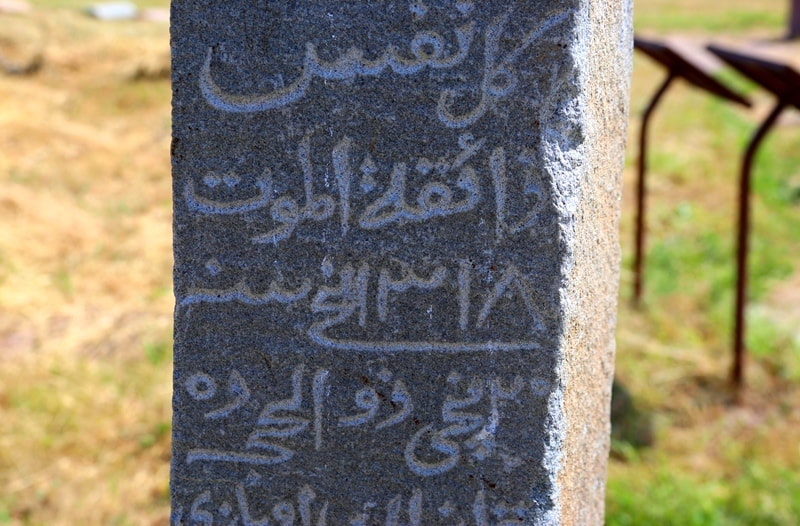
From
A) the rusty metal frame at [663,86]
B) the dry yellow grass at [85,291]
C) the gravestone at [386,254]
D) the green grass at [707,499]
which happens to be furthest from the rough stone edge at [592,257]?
the rusty metal frame at [663,86]

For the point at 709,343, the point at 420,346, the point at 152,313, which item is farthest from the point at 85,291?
the point at 420,346

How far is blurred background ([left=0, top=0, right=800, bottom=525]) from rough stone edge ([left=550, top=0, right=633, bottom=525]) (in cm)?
106

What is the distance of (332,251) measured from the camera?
4.86ft

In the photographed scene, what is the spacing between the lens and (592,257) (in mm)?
1573

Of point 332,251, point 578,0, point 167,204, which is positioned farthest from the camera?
point 167,204

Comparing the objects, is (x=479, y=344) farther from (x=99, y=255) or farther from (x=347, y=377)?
(x=99, y=255)

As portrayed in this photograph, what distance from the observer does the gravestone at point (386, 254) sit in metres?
1.40

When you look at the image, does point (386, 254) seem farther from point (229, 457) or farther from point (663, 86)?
point (663, 86)

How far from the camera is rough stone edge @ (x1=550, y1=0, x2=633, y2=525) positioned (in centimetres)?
145


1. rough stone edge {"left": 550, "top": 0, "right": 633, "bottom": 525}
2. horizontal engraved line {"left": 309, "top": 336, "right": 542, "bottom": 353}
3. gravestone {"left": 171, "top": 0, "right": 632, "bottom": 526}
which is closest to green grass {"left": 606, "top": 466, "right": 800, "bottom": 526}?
rough stone edge {"left": 550, "top": 0, "right": 633, "bottom": 525}

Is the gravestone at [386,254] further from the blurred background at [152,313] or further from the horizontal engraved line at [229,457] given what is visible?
the blurred background at [152,313]

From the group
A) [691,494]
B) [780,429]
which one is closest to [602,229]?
[691,494]

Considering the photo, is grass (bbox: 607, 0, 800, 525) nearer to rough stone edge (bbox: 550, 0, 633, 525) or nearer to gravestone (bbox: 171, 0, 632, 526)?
rough stone edge (bbox: 550, 0, 633, 525)

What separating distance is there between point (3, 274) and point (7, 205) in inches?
30.1
